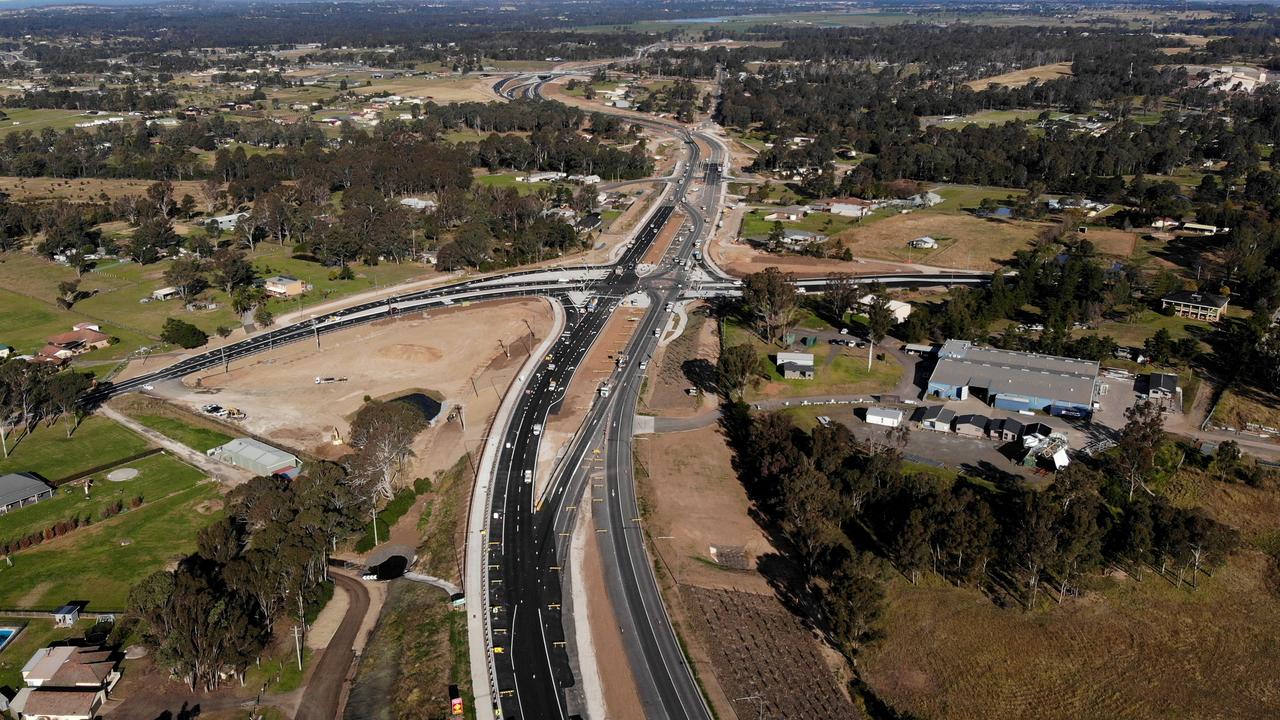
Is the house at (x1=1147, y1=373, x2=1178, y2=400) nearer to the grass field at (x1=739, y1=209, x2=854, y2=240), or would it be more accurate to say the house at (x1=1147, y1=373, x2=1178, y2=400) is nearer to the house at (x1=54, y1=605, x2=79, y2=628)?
the grass field at (x1=739, y1=209, x2=854, y2=240)

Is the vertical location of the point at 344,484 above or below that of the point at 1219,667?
above

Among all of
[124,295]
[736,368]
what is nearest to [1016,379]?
[736,368]

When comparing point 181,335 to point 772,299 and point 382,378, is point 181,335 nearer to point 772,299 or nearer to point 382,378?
point 382,378

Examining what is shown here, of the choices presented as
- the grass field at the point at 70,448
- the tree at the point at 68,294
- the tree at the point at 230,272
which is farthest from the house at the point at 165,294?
the grass field at the point at 70,448

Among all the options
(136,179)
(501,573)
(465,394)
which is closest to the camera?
(501,573)

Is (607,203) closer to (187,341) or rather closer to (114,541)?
(187,341)

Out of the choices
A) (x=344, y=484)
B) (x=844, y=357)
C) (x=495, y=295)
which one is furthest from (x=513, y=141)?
(x=344, y=484)

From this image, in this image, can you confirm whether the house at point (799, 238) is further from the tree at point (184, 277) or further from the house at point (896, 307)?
the tree at point (184, 277)
